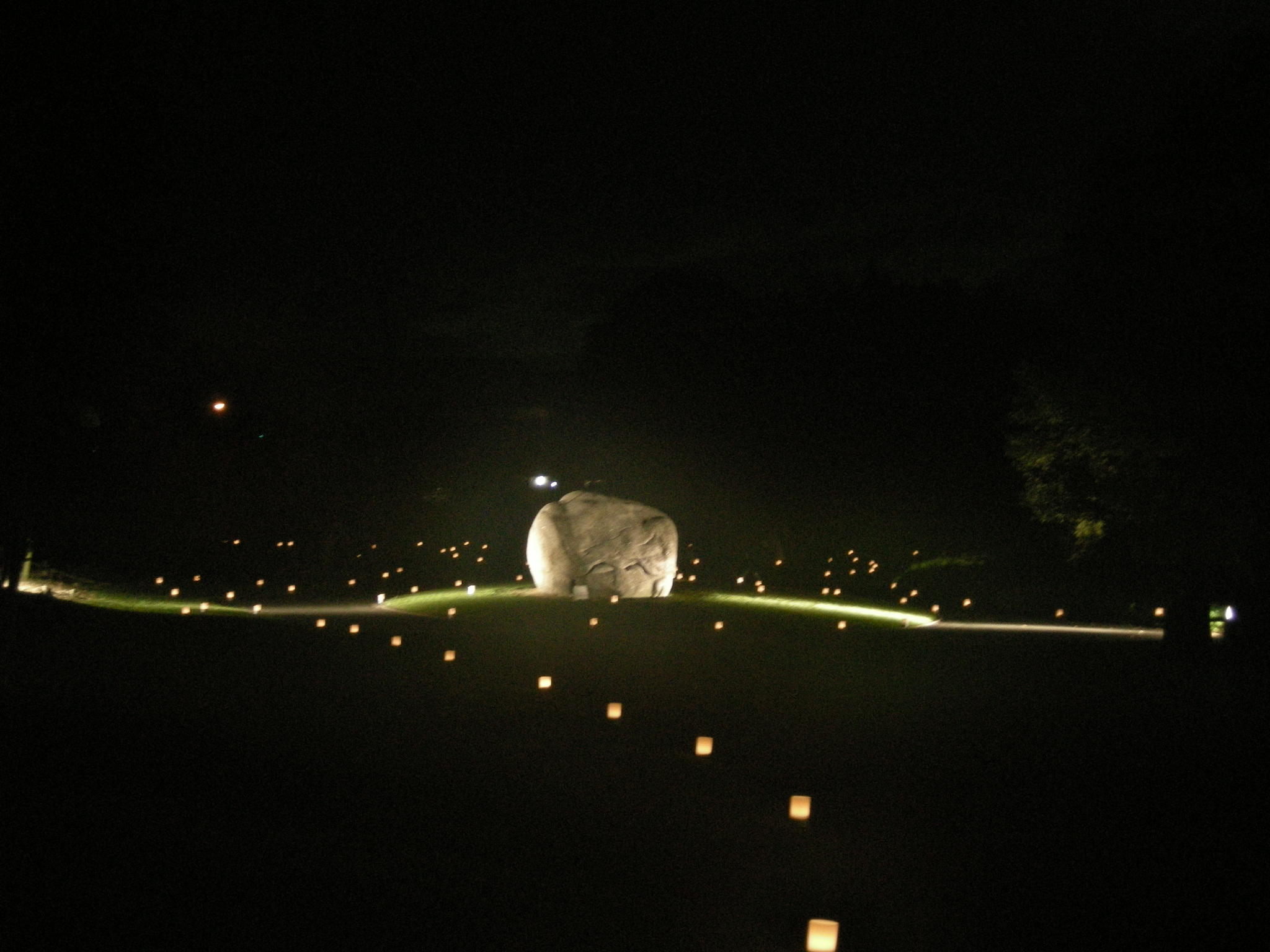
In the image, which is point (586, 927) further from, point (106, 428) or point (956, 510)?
point (956, 510)

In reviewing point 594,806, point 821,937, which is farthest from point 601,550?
point 821,937

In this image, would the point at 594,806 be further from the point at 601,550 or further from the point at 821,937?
the point at 601,550

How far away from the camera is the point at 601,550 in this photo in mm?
26266

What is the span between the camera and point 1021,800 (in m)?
7.03

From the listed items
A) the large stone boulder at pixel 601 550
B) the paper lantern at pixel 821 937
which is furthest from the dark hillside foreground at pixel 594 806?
the large stone boulder at pixel 601 550

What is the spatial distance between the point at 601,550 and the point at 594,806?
1962 centimetres

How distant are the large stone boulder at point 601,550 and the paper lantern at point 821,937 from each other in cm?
2144

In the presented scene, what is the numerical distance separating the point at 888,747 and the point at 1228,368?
9.77m

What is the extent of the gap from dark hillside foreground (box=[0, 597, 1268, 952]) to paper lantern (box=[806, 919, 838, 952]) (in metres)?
0.11

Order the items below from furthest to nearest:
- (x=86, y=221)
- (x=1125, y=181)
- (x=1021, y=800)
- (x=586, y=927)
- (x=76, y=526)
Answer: (x=76, y=526) < (x=1125, y=181) < (x=86, y=221) < (x=1021, y=800) < (x=586, y=927)

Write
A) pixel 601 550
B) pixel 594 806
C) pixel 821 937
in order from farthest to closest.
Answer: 1. pixel 601 550
2. pixel 594 806
3. pixel 821 937

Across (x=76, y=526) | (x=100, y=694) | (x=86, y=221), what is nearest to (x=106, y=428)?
(x=86, y=221)

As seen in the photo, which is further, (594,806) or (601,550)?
(601,550)

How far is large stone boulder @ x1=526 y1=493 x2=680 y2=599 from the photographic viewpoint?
2616 centimetres
